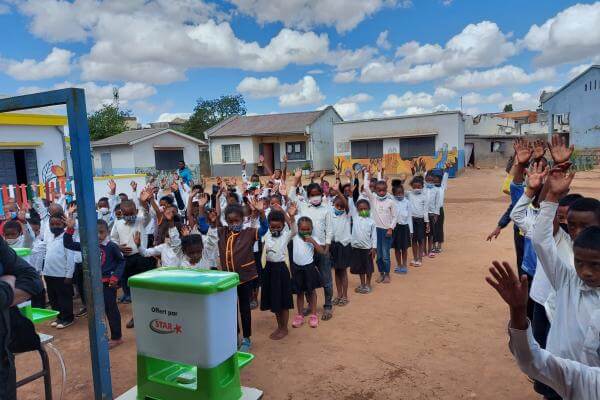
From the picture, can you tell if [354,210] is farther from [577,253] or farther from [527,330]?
[527,330]

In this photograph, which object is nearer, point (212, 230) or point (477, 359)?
point (477, 359)

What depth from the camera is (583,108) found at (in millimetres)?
29344

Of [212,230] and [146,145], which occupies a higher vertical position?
[146,145]

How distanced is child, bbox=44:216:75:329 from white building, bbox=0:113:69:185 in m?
9.27

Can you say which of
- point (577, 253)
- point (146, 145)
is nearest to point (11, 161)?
point (146, 145)

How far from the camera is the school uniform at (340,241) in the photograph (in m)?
5.17

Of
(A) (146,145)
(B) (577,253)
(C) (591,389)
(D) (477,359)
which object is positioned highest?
(A) (146,145)

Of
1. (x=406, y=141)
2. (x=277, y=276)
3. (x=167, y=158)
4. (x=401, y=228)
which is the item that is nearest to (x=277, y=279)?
(x=277, y=276)

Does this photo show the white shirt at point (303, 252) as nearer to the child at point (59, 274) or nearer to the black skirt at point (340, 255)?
the black skirt at point (340, 255)

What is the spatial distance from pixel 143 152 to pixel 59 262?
806 inches

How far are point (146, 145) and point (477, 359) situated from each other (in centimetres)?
2326

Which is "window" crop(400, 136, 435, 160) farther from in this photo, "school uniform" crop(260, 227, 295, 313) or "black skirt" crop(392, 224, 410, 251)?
"school uniform" crop(260, 227, 295, 313)

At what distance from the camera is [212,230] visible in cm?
402

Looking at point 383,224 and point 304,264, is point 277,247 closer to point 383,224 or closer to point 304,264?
point 304,264
